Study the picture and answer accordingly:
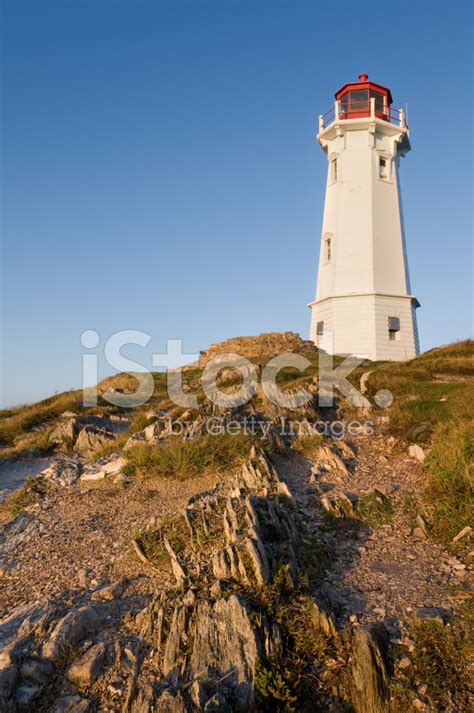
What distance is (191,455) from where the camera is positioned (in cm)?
1066

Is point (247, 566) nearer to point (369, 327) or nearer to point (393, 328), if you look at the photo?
point (369, 327)

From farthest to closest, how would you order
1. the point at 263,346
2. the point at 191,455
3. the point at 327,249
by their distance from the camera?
the point at 327,249 → the point at 263,346 → the point at 191,455

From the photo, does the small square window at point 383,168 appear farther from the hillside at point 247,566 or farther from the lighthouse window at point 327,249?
the hillside at point 247,566

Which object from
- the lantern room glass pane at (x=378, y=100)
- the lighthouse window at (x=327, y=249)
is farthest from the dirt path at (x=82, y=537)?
the lantern room glass pane at (x=378, y=100)

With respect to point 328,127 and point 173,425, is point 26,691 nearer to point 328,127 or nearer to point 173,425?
point 173,425

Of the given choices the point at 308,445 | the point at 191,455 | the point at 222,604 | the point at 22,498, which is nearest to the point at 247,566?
the point at 222,604

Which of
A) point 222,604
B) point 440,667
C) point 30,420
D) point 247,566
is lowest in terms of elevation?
point 440,667

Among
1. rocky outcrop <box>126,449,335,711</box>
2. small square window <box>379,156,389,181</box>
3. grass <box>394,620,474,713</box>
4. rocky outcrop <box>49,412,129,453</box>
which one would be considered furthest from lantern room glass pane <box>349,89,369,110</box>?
grass <box>394,620,474,713</box>

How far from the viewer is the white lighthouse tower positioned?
28.7 metres

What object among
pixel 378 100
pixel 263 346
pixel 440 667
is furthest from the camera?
pixel 378 100

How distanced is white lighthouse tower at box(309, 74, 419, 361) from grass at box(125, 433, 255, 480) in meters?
18.6

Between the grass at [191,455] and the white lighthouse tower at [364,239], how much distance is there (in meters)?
18.6

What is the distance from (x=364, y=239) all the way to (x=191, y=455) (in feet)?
73.8

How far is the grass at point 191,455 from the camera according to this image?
1048 cm
